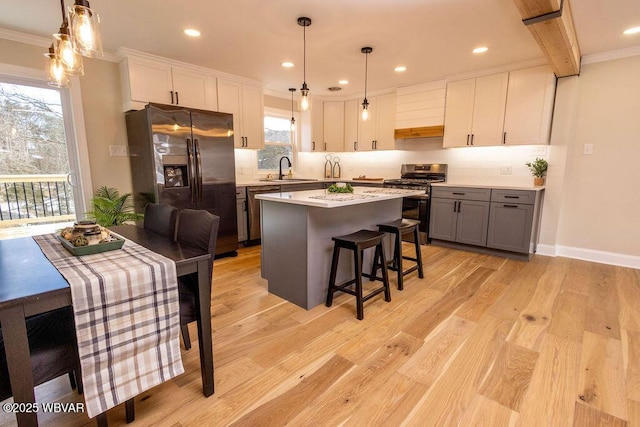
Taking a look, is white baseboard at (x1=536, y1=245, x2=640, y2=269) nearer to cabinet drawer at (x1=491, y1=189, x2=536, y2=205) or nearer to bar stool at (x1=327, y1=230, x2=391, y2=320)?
cabinet drawer at (x1=491, y1=189, x2=536, y2=205)

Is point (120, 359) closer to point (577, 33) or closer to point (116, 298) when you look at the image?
point (116, 298)

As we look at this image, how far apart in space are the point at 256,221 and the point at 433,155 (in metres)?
3.00

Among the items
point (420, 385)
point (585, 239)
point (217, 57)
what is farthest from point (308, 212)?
point (585, 239)

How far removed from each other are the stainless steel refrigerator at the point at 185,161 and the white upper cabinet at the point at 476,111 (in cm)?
309

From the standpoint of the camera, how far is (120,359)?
1.23 metres

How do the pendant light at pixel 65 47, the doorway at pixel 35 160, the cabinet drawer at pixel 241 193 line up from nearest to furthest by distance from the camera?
1. the pendant light at pixel 65 47
2. the doorway at pixel 35 160
3. the cabinet drawer at pixel 241 193

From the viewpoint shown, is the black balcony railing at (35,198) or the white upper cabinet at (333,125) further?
the white upper cabinet at (333,125)

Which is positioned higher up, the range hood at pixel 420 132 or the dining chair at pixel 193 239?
the range hood at pixel 420 132

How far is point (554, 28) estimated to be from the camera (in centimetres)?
226

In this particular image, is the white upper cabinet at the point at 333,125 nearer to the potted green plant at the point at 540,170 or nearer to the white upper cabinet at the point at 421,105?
the white upper cabinet at the point at 421,105

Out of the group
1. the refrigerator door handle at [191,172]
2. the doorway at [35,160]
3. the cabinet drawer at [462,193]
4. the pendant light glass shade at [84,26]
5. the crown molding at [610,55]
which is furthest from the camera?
the cabinet drawer at [462,193]

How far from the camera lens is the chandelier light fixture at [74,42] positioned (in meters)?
1.25

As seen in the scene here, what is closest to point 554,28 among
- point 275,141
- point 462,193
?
point 462,193

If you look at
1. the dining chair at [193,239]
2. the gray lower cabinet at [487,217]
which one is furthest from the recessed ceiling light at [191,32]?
the gray lower cabinet at [487,217]
